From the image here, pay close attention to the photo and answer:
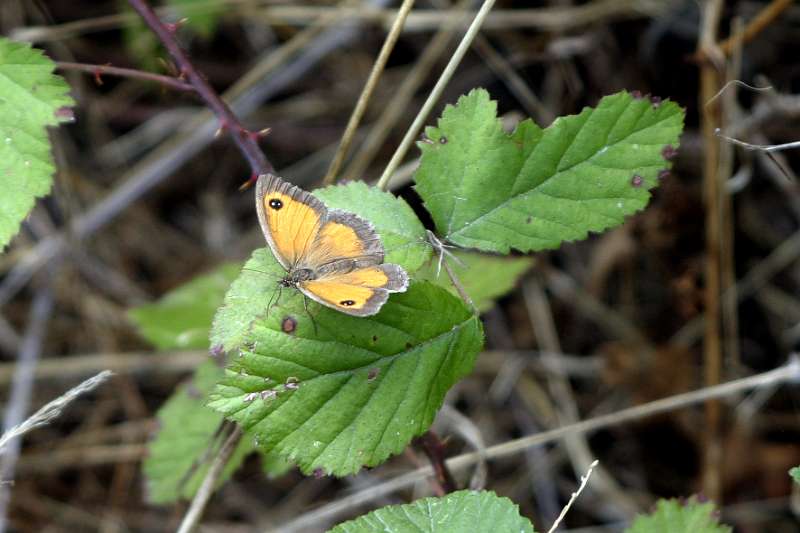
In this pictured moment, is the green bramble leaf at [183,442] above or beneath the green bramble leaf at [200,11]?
beneath

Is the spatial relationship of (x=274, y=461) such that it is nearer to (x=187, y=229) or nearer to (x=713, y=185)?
(x=713, y=185)

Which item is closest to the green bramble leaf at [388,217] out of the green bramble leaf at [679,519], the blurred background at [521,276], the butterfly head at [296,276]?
the butterfly head at [296,276]

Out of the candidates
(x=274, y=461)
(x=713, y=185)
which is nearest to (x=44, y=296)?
(x=274, y=461)

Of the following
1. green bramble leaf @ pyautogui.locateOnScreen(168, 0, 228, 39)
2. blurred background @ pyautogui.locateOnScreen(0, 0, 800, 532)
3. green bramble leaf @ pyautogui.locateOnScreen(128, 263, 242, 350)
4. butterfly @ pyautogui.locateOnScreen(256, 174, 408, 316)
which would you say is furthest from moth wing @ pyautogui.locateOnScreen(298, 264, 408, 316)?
green bramble leaf @ pyautogui.locateOnScreen(168, 0, 228, 39)

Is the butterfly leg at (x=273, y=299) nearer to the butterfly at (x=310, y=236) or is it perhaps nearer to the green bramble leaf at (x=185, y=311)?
the butterfly at (x=310, y=236)

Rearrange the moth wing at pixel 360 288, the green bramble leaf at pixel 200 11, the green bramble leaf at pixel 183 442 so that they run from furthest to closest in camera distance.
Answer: the green bramble leaf at pixel 200 11, the green bramble leaf at pixel 183 442, the moth wing at pixel 360 288

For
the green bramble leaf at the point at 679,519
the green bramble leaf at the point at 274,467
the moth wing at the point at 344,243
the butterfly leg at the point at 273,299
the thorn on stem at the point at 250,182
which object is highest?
the thorn on stem at the point at 250,182

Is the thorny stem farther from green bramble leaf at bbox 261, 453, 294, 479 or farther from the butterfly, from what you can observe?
the butterfly

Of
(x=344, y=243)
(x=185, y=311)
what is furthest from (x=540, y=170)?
(x=185, y=311)
